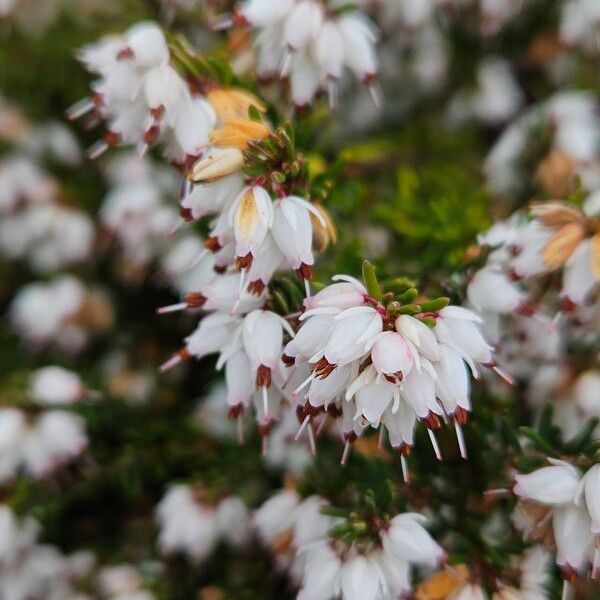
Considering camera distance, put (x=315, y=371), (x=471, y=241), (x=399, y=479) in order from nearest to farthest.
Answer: (x=315, y=371) < (x=399, y=479) < (x=471, y=241)

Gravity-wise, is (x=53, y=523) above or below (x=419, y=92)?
below

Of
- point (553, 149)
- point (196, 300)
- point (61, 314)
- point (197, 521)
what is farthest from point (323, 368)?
point (61, 314)

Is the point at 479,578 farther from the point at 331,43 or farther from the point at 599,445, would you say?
the point at 331,43

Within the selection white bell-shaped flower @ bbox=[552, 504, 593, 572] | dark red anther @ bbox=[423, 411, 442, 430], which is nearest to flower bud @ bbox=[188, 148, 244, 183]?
dark red anther @ bbox=[423, 411, 442, 430]

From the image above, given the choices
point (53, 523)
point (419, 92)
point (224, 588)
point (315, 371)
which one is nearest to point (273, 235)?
point (315, 371)

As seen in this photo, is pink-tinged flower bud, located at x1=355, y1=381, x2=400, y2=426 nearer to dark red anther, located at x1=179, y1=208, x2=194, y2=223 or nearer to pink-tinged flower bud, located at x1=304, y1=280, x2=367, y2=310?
pink-tinged flower bud, located at x1=304, y1=280, x2=367, y2=310

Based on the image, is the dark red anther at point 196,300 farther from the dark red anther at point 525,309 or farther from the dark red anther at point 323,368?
the dark red anther at point 525,309
